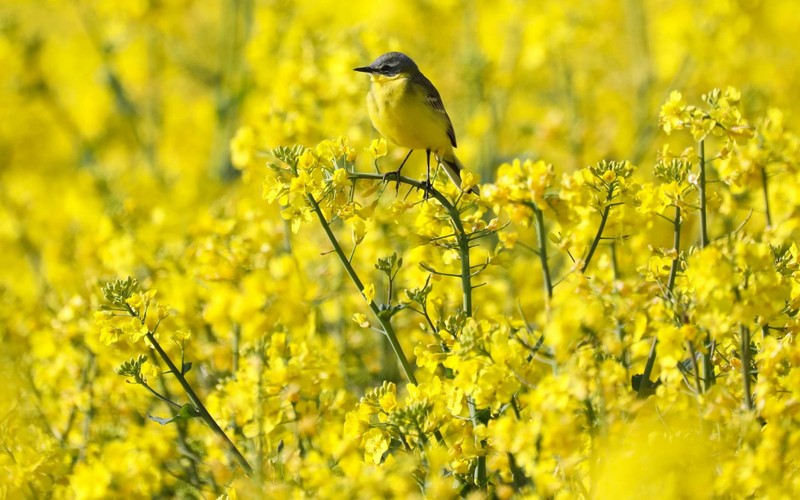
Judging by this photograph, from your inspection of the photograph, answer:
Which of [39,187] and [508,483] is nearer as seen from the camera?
[508,483]

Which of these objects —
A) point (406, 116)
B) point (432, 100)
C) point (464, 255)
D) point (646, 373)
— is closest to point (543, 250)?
point (464, 255)

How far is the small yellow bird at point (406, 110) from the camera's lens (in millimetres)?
3361

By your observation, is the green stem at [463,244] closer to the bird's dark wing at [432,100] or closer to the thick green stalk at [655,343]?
the thick green stalk at [655,343]

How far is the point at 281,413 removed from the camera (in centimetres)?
261

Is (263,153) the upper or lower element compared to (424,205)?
upper

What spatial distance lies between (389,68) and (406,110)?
0.33 m

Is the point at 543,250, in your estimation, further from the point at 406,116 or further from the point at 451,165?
the point at 451,165

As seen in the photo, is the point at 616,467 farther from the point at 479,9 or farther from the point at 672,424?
the point at 479,9

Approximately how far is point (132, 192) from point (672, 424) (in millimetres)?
4714

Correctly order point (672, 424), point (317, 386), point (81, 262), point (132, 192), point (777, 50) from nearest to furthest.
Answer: point (672, 424)
point (317, 386)
point (81, 262)
point (132, 192)
point (777, 50)

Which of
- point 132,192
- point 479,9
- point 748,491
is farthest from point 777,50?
point 748,491

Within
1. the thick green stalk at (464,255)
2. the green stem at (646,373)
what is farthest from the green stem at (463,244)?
the green stem at (646,373)

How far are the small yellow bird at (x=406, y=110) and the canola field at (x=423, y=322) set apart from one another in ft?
0.73

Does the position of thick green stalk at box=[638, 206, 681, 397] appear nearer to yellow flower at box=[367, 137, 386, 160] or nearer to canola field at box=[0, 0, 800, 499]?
canola field at box=[0, 0, 800, 499]
